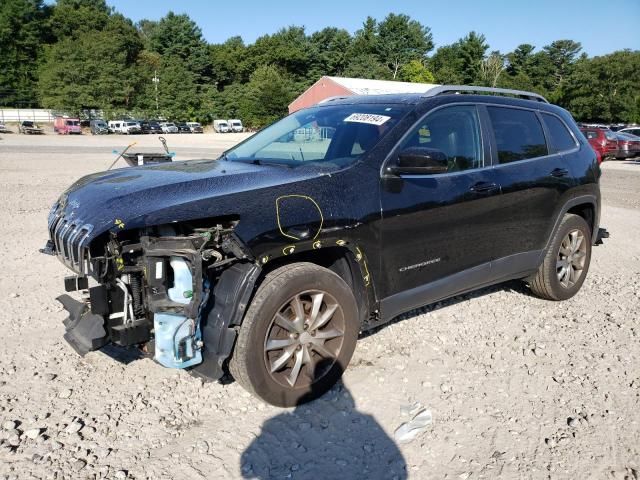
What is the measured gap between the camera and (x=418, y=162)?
12.2 ft

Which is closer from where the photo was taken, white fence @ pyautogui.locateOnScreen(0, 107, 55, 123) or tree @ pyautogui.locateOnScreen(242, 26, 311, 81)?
white fence @ pyautogui.locateOnScreen(0, 107, 55, 123)

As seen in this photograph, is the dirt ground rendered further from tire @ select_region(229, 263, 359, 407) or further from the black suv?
the black suv

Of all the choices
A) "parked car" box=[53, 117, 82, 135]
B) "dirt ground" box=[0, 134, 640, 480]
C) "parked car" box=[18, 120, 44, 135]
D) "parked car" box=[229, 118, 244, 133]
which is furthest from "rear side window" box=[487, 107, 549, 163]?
"parked car" box=[229, 118, 244, 133]

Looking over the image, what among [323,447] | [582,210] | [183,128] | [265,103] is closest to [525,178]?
[582,210]

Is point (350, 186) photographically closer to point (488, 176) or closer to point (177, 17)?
point (488, 176)

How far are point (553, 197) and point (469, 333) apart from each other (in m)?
1.50

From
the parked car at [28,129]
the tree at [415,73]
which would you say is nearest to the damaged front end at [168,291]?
the parked car at [28,129]

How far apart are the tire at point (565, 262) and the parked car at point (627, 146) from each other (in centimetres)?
2414

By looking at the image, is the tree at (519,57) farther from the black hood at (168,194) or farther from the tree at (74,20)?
the black hood at (168,194)

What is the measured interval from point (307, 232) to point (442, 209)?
1228 millimetres

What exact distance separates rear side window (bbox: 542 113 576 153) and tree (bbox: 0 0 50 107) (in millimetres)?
86880

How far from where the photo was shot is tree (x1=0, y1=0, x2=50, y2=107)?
8325cm

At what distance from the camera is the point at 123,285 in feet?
10.2

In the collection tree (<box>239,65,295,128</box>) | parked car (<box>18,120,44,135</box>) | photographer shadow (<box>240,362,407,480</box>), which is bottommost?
photographer shadow (<box>240,362,407,480</box>)
